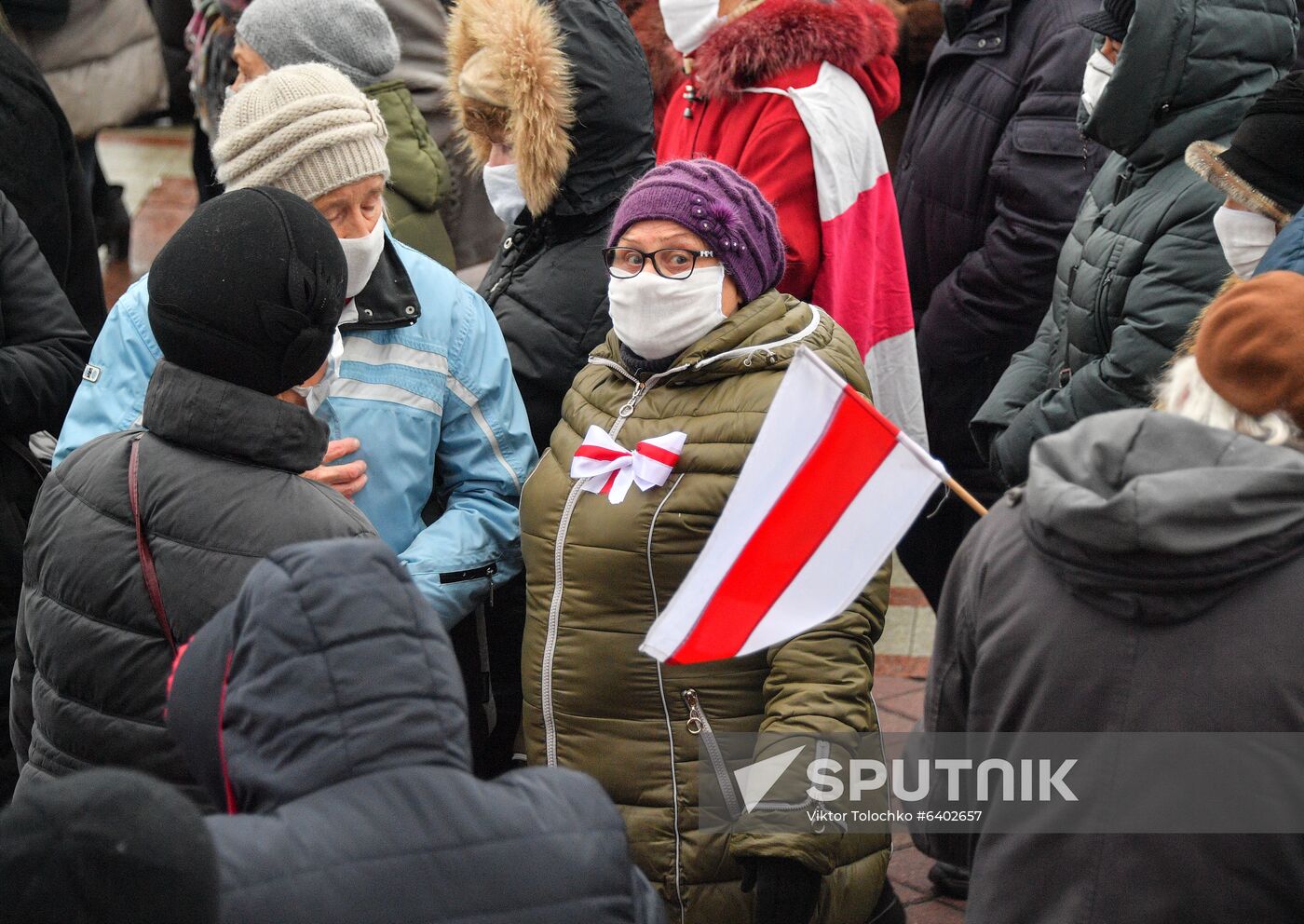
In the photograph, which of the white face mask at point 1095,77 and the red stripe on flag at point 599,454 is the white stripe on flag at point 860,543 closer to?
the red stripe on flag at point 599,454

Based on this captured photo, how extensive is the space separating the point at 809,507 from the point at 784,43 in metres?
2.00

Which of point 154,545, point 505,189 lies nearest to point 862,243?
point 505,189

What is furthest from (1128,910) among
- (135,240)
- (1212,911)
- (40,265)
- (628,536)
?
(135,240)

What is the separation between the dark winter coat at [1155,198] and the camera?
11.6 ft

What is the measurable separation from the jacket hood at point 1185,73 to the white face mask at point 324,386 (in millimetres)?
1897

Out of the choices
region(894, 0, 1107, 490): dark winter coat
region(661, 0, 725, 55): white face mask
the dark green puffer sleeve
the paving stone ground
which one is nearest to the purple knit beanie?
the dark green puffer sleeve

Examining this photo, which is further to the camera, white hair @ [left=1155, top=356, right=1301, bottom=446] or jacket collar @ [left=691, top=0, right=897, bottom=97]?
jacket collar @ [left=691, top=0, right=897, bottom=97]

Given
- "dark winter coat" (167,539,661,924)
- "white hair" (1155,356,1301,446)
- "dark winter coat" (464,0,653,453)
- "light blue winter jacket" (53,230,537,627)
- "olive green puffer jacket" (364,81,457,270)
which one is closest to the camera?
"dark winter coat" (167,539,661,924)

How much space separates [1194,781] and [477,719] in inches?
74.0

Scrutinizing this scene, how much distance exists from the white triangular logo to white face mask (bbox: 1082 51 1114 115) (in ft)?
6.11

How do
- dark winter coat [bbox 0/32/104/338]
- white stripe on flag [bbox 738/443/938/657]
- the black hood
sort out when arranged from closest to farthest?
white stripe on flag [bbox 738/443/938/657]
the black hood
dark winter coat [bbox 0/32/104/338]

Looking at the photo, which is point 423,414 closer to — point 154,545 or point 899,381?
point 154,545

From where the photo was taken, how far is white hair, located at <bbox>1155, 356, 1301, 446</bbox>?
7.65 ft

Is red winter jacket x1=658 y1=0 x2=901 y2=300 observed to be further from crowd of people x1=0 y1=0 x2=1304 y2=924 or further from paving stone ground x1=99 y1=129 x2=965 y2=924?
paving stone ground x1=99 y1=129 x2=965 y2=924
